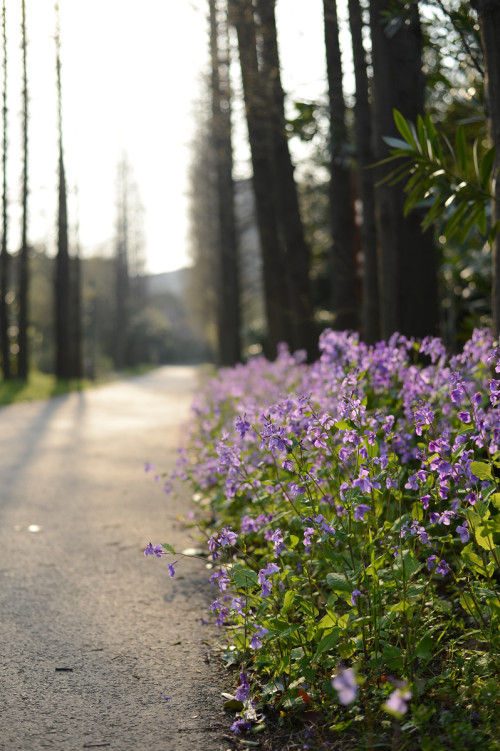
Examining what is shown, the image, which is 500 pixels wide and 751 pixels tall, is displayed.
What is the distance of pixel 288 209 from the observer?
1131cm

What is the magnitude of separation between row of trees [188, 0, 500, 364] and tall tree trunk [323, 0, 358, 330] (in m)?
0.02

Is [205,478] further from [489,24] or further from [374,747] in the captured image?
[489,24]

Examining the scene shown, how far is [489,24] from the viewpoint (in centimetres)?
416

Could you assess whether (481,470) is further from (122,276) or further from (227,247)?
(122,276)

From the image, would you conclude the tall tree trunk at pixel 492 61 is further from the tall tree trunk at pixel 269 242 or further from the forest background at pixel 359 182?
the tall tree trunk at pixel 269 242

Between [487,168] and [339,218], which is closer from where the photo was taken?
[487,168]

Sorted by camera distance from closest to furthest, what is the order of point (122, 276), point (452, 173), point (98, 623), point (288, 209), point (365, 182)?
point (98, 623), point (452, 173), point (365, 182), point (288, 209), point (122, 276)

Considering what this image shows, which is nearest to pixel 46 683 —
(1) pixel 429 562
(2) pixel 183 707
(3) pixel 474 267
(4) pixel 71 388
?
(2) pixel 183 707

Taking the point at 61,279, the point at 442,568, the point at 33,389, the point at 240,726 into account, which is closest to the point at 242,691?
the point at 240,726

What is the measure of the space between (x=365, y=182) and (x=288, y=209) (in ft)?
11.8

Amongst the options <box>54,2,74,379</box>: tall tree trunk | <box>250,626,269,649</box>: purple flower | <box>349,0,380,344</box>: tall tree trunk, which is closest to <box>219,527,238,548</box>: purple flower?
<box>250,626,269,649</box>: purple flower

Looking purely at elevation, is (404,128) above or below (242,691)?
above

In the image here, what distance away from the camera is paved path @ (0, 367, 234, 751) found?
8.09ft

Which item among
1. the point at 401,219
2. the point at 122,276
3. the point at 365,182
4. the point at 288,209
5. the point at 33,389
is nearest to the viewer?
the point at 401,219
